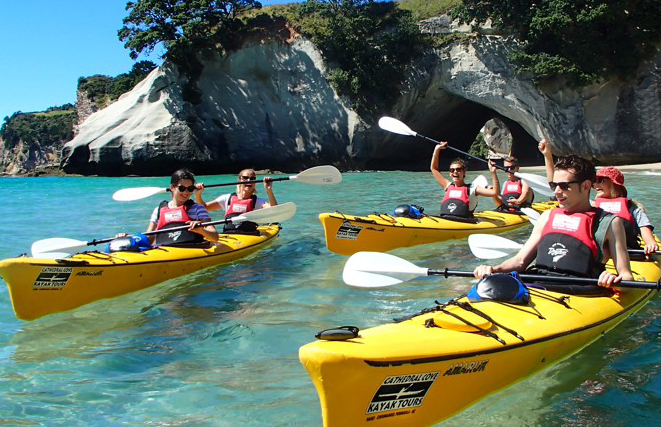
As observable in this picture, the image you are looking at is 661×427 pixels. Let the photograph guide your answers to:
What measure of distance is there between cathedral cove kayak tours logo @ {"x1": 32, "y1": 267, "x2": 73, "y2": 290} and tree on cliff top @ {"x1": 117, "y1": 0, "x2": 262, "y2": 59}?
25.3 m

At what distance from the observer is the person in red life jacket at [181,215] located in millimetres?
6250

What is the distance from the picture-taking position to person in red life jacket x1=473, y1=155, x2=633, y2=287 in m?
3.72

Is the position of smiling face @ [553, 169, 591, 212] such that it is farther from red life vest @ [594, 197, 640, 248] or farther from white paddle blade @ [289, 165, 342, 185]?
white paddle blade @ [289, 165, 342, 185]

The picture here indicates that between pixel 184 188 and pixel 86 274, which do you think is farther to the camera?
pixel 184 188

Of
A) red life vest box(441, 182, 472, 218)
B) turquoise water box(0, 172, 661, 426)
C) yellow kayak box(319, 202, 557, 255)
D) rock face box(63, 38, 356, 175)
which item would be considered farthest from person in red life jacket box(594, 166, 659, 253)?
rock face box(63, 38, 356, 175)

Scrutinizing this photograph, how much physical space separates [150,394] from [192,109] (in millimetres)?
27954

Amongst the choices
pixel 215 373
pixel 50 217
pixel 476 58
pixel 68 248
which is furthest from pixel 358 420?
pixel 476 58

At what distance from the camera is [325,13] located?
2873 centimetres

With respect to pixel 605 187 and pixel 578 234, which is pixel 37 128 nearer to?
pixel 605 187

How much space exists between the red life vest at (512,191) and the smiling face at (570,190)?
594 centimetres

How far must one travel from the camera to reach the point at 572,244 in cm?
386

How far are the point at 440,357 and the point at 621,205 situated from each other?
3517 mm

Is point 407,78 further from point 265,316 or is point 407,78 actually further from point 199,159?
point 265,316

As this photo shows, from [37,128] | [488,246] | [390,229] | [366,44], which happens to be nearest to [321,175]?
[390,229]
